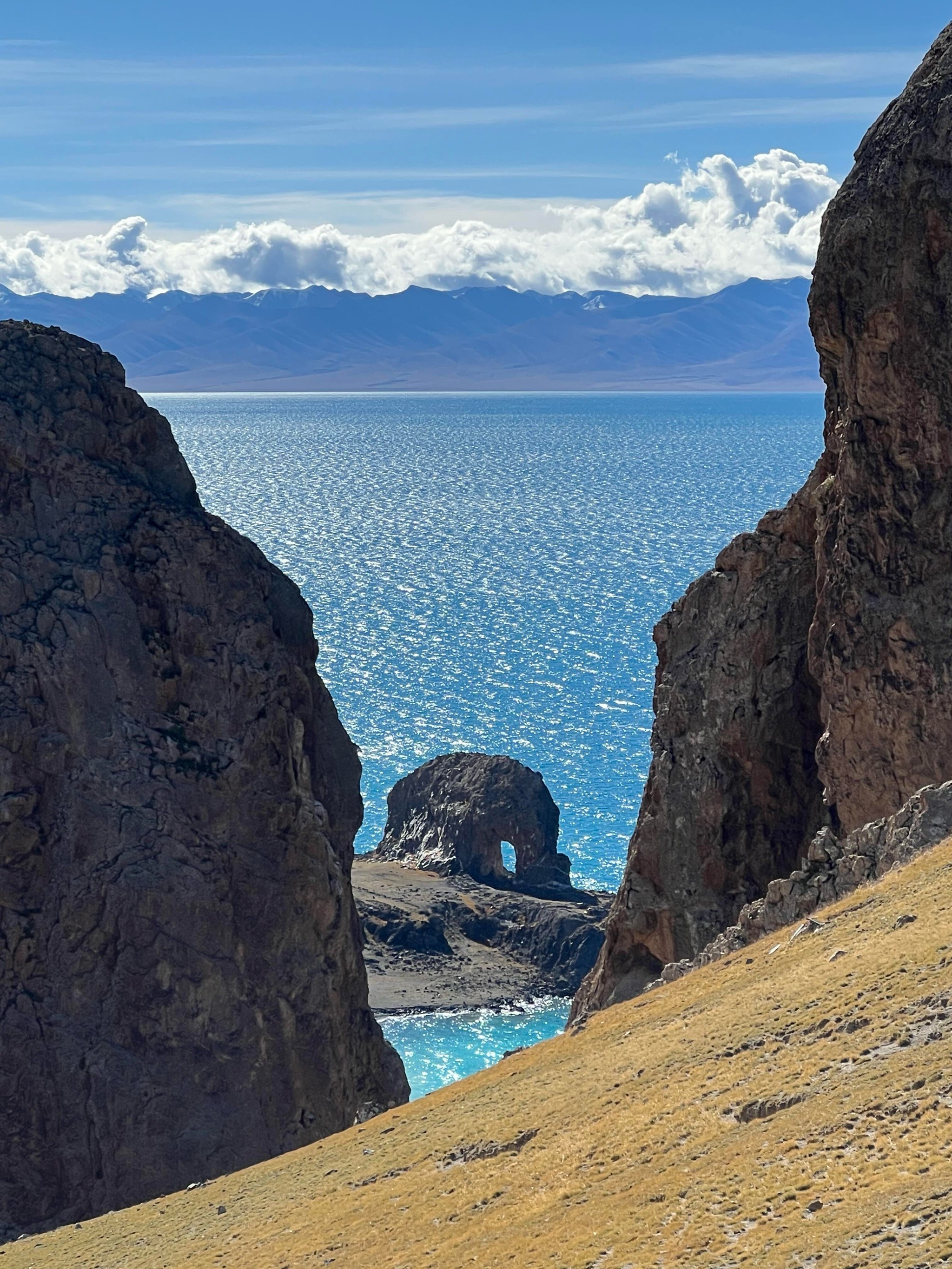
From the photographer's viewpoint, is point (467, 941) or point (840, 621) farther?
point (467, 941)

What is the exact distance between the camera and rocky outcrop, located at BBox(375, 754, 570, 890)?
12000 cm

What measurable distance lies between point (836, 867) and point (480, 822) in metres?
80.3

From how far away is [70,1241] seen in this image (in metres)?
41.9

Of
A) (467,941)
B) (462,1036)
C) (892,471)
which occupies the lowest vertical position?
(462,1036)

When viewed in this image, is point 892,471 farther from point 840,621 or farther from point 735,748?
point 735,748

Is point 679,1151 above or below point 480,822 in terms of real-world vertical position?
above

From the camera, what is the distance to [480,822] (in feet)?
400

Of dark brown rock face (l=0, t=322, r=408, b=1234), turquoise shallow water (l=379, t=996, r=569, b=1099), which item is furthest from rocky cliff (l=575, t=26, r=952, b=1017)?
turquoise shallow water (l=379, t=996, r=569, b=1099)

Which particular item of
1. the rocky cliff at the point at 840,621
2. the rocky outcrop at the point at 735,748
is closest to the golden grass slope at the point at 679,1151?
the rocky cliff at the point at 840,621

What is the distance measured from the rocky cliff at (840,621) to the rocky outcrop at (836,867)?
443cm

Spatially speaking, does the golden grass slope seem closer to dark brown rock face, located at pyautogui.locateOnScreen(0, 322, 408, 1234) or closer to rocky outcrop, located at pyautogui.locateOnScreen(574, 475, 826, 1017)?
rocky outcrop, located at pyautogui.locateOnScreen(574, 475, 826, 1017)

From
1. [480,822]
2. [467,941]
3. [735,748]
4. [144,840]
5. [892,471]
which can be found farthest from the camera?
[480,822]

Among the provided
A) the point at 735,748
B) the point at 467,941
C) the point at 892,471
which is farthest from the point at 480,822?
the point at 892,471

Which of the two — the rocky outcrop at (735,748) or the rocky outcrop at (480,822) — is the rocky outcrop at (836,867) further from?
the rocky outcrop at (480,822)
